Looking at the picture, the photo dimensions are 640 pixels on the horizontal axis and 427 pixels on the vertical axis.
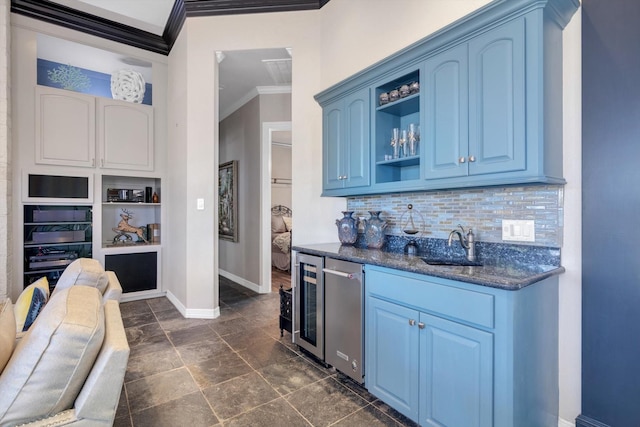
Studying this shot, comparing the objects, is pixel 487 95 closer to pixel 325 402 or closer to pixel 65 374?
pixel 325 402

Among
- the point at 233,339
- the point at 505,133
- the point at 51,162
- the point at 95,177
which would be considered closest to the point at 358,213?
the point at 505,133

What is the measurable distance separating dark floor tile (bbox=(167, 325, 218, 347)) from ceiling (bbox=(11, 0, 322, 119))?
2882mm

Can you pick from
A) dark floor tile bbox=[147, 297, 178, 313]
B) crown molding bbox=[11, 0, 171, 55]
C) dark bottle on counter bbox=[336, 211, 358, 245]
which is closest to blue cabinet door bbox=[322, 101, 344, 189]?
dark bottle on counter bbox=[336, 211, 358, 245]

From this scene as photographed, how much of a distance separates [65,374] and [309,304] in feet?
5.61

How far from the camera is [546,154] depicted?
1.54 meters

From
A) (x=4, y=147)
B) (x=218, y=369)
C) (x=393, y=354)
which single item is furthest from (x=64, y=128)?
(x=393, y=354)

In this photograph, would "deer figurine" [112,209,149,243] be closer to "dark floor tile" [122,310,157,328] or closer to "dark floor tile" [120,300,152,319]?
"dark floor tile" [120,300,152,319]

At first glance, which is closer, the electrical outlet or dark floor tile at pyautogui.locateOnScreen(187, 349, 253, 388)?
the electrical outlet

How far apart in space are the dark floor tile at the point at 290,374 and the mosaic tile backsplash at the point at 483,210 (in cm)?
118

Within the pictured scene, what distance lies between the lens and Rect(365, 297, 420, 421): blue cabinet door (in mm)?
1703

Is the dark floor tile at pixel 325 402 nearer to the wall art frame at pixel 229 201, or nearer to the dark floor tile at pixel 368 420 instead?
the dark floor tile at pixel 368 420

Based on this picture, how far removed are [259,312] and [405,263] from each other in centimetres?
236

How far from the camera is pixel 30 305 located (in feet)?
6.31

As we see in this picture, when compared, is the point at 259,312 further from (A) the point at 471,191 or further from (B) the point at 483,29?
(B) the point at 483,29
